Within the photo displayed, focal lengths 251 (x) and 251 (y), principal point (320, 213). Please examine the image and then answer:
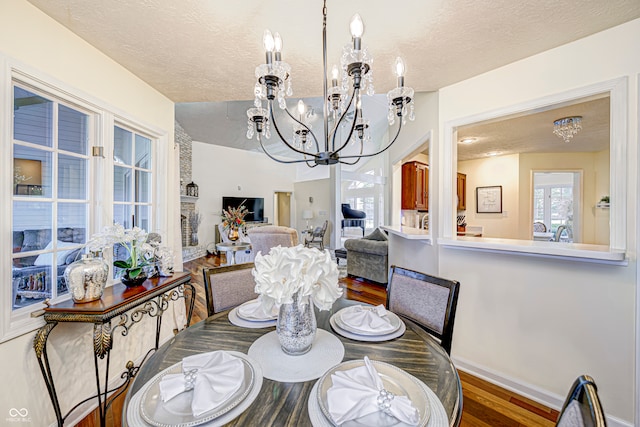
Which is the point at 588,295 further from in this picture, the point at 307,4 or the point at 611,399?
the point at 307,4

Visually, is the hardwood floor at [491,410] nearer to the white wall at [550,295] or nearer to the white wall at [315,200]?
the white wall at [550,295]

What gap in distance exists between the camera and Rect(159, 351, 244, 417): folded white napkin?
0.69 m

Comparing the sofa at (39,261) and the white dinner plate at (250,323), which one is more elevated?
the sofa at (39,261)

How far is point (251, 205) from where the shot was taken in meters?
8.65

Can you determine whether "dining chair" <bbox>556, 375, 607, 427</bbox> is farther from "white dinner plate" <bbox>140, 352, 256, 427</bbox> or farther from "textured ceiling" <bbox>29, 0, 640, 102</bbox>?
"textured ceiling" <bbox>29, 0, 640, 102</bbox>

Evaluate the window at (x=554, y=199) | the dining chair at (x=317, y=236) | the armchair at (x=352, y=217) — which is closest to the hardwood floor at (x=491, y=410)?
the dining chair at (x=317, y=236)

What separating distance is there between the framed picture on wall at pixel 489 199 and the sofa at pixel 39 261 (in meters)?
5.82

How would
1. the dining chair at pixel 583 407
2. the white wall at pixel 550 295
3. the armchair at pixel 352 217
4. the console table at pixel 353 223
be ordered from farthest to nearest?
the console table at pixel 353 223 → the armchair at pixel 352 217 → the white wall at pixel 550 295 → the dining chair at pixel 583 407

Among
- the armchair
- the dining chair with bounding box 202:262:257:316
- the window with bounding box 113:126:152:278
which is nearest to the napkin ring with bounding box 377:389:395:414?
the dining chair with bounding box 202:262:257:316

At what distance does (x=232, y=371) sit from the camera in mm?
809

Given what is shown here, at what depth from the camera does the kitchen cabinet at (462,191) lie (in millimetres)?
4949

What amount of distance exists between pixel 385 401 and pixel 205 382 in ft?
1.68

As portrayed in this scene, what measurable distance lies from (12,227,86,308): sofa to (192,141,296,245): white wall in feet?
20.0

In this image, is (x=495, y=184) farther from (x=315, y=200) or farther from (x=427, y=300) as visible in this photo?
(x=315, y=200)
